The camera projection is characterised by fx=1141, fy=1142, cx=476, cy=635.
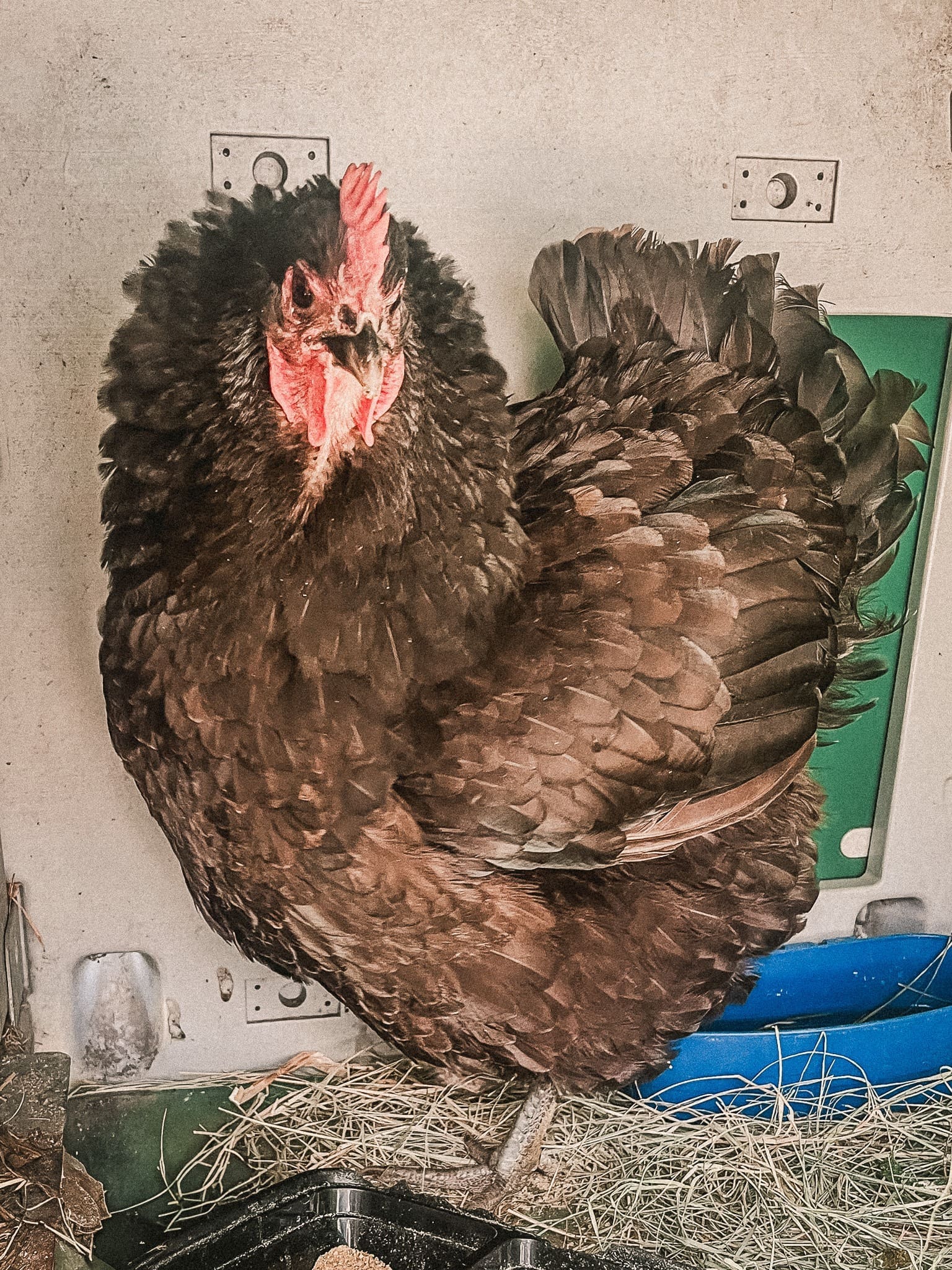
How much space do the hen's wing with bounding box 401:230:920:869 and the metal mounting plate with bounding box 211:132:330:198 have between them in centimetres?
31

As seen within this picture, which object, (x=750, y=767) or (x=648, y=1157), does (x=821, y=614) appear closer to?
(x=750, y=767)

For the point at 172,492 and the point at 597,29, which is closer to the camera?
the point at 172,492

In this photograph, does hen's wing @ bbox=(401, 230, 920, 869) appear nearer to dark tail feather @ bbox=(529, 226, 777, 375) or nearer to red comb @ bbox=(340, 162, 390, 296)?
dark tail feather @ bbox=(529, 226, 777, 375)

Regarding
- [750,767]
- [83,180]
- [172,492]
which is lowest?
[750,767]

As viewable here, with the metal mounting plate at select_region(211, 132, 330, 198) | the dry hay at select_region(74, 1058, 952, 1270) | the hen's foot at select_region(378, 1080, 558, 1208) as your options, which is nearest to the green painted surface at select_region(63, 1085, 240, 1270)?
the dry hay at select_region(74, 1058, 952, 1270)

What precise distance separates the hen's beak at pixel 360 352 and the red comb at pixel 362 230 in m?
0.05

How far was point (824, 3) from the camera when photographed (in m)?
1.52

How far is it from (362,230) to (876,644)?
1077mm

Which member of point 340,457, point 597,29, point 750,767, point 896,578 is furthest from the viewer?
point 896,578

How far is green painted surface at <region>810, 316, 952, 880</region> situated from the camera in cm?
168

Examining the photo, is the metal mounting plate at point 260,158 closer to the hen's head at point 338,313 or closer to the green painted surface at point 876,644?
the hen's head at point 338,313

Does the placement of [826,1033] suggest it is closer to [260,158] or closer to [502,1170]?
[502,1170]

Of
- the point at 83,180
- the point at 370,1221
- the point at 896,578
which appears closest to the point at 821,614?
the point at 896,578

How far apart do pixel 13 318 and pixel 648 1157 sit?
1.40 metres
